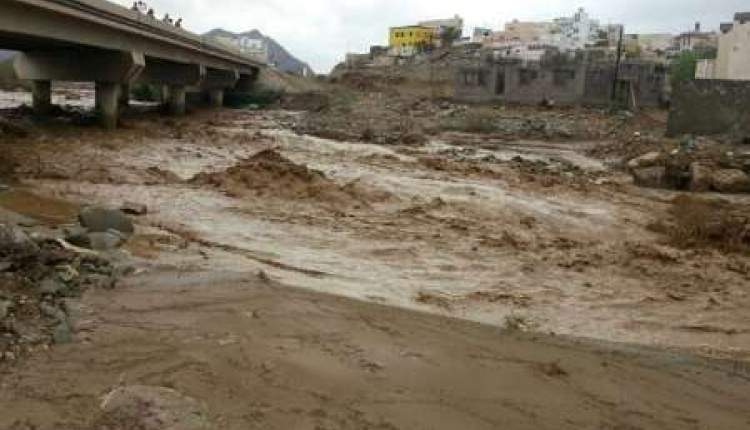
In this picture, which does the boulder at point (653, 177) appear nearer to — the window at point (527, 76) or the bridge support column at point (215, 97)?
the window at point (527, 76)

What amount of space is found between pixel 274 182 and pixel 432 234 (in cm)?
455

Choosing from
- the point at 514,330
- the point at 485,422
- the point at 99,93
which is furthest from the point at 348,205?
the point at 99,93

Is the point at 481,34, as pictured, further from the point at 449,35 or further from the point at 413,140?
the point at 413,140

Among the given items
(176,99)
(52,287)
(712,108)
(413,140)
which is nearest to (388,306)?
(52,287)

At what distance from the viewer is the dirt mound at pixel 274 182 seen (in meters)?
14.3

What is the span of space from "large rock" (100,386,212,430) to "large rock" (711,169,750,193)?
56.8 feet

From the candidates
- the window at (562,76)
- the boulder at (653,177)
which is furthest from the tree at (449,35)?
the boulder at (653,177)

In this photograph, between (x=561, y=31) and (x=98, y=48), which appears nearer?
(x=98, y=48)

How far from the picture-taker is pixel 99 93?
24906mm

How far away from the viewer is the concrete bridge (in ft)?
60.7

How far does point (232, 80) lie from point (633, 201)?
3851 cm

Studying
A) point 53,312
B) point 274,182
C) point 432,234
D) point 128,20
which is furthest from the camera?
point 128,20

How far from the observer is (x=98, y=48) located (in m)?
23.5

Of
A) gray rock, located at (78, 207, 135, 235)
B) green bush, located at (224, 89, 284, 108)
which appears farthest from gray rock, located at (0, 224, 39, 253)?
green bush, located at (224, 89, 284, 108)
